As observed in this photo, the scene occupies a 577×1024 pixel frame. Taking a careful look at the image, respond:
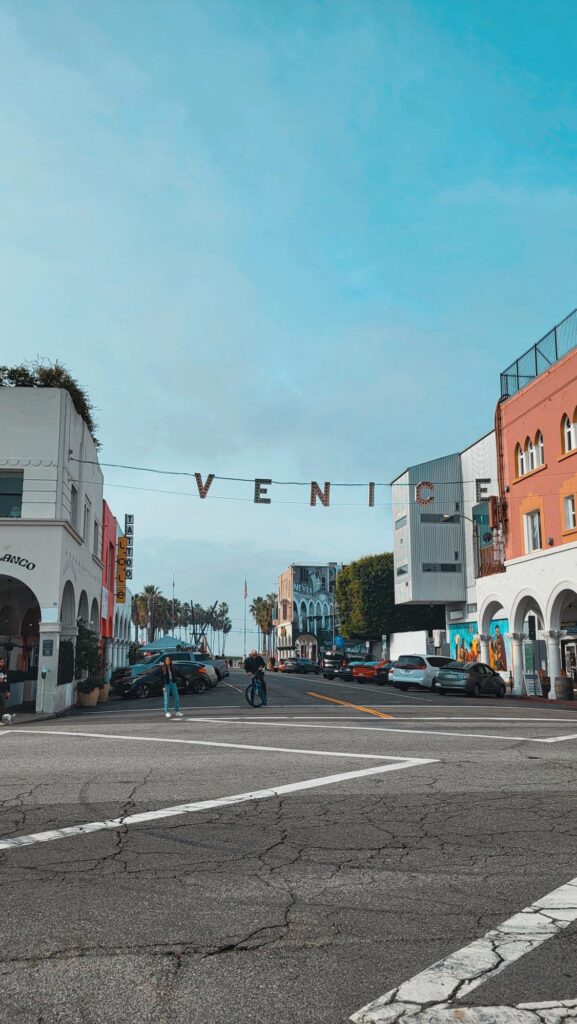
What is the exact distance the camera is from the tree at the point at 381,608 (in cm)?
6888

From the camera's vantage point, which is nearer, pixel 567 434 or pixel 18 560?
pixel 18 560

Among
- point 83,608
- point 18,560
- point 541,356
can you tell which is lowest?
point 83,608

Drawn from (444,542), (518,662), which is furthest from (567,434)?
(444,542)

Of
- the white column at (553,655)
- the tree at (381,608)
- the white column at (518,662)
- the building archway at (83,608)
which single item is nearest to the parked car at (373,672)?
the white column at (518,662)

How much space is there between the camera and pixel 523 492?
110 ft

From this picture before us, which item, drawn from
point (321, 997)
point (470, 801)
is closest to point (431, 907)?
point (321, 997)

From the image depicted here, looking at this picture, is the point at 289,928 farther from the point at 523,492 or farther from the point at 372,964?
the point at 523,492

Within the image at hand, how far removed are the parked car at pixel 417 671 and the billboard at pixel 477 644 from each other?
2.74 m

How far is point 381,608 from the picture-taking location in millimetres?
70000

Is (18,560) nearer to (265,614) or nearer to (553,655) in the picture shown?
(553,655)

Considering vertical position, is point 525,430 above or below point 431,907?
above

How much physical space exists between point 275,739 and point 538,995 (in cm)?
1036

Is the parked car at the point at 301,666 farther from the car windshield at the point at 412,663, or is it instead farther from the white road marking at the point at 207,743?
the white road marking at the point at 207,743

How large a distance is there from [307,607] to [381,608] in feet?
151
